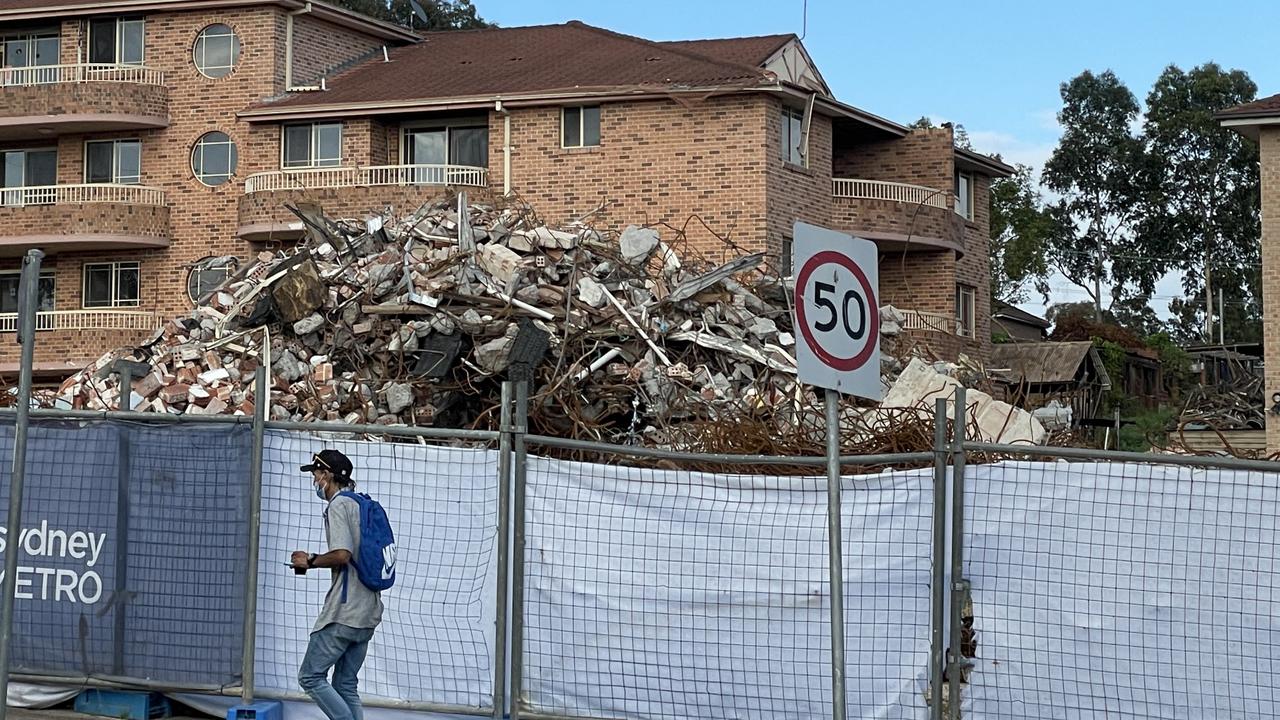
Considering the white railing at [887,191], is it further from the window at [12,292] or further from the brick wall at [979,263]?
the window at [12,292]

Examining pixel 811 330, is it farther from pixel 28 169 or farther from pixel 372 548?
pixel 28 169

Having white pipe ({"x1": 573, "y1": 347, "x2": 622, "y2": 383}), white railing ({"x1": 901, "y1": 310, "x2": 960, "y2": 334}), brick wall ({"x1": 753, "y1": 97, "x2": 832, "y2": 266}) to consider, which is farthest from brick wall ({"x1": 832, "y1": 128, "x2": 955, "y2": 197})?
white pipe ({"x1": 573, "y1": 347, "x2": 622, "y2": 383})

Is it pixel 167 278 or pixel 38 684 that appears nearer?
pixel 38 684

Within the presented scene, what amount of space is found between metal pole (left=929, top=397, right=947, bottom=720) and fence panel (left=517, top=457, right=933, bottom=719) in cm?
10

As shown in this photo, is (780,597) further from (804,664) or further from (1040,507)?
(1040,507)

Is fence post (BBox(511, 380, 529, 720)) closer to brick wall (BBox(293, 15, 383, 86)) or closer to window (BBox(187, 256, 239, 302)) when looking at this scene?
window (BBox(187, 256, 239, 302))

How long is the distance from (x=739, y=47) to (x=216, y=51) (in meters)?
12.3

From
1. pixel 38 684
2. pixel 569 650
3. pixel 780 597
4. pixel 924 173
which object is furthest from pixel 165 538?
pixel 924 173

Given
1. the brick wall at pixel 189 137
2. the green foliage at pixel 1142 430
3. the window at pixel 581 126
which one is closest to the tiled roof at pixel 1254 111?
the green foliage at pixel 1142 430

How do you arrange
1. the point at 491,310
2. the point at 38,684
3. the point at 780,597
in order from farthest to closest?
the point at 491,310 < the point at 38,684 < the point at 780,597

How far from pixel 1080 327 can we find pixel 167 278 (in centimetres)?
3326

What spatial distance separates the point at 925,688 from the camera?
30.0ft

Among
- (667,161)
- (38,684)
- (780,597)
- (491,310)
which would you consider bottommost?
(38,684)

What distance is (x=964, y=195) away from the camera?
43688 mm
